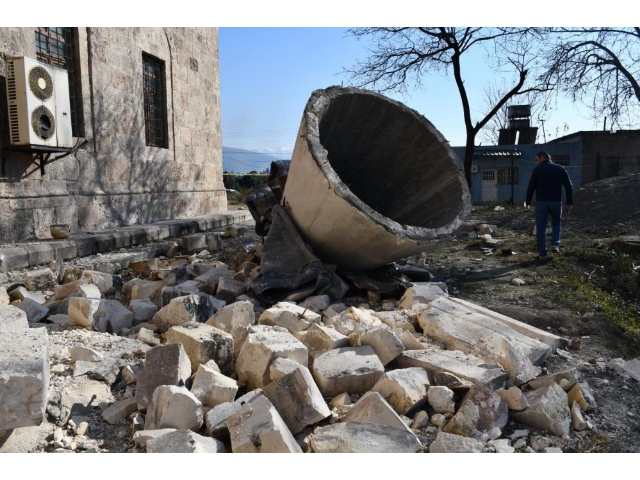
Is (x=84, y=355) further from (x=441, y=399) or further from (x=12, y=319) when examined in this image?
(x=441, y=399)

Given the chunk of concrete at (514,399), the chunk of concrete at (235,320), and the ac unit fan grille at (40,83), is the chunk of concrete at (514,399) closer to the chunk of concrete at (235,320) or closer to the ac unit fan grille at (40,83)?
the chunk of concrete at (235,320)

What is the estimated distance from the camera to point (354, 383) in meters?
2.73

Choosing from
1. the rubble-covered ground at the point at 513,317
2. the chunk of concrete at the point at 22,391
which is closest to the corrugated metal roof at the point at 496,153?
the rubble-covered ground at the point at 513,317

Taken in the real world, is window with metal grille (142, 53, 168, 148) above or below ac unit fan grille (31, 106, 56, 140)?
above

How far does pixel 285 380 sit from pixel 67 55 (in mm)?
7390

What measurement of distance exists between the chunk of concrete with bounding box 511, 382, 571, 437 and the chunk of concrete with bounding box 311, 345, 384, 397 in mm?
746

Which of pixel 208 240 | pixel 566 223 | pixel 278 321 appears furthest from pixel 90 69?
pixel 566 223

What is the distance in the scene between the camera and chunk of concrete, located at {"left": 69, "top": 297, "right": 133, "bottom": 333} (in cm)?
362

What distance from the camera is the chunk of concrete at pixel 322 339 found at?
3.04 m

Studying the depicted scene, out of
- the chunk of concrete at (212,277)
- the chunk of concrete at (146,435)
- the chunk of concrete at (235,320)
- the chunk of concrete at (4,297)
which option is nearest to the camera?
the chunk of concrete at (146,435)

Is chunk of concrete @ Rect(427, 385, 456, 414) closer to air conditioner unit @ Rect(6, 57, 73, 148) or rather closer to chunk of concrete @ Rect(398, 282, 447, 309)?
chunk of concrete @ Rect(398, 282, 447, 309)

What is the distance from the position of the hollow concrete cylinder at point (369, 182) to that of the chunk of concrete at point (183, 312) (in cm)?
128

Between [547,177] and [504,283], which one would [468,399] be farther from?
[547,177]

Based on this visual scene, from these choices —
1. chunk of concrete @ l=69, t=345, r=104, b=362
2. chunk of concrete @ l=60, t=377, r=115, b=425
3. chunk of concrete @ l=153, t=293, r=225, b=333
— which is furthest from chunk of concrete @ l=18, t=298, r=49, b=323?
chunk of concrete @ l=60, t=377, r=115, b=425
